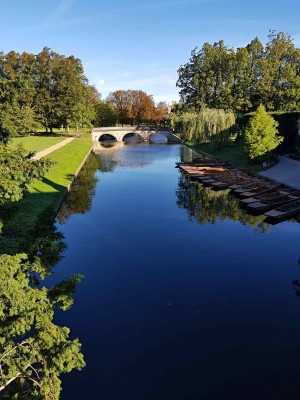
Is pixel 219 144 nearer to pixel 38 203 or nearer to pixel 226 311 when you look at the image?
pixel 38 203

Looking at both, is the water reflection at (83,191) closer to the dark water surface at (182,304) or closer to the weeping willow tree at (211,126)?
the dark water surface at (182,304)

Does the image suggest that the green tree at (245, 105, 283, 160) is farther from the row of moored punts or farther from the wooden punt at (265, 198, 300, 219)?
the wooden punt at (265, 198, 300, 219)

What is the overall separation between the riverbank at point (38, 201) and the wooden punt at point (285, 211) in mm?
17023

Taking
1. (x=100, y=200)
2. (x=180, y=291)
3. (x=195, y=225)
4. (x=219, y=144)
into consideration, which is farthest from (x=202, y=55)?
Answer: (x=180, y=291)

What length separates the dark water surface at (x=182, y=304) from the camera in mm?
11727

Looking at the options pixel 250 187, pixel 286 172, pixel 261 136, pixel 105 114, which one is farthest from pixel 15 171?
pixel 105 114

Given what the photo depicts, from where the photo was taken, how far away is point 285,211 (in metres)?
28.3

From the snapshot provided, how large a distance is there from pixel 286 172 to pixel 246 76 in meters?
45.3

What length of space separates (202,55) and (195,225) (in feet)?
223

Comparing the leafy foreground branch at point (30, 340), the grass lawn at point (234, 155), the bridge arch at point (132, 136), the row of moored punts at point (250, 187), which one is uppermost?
the leafy foreground branch at point (30, 340)

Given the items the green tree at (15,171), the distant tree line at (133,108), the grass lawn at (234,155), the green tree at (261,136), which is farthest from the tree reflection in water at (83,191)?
the distant tree line at (133,108)

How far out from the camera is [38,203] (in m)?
28.8

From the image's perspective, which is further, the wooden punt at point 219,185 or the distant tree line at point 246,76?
the distant tree line at point 246,76

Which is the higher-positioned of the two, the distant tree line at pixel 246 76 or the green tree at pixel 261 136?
the distant tree line at pixel 246 76
